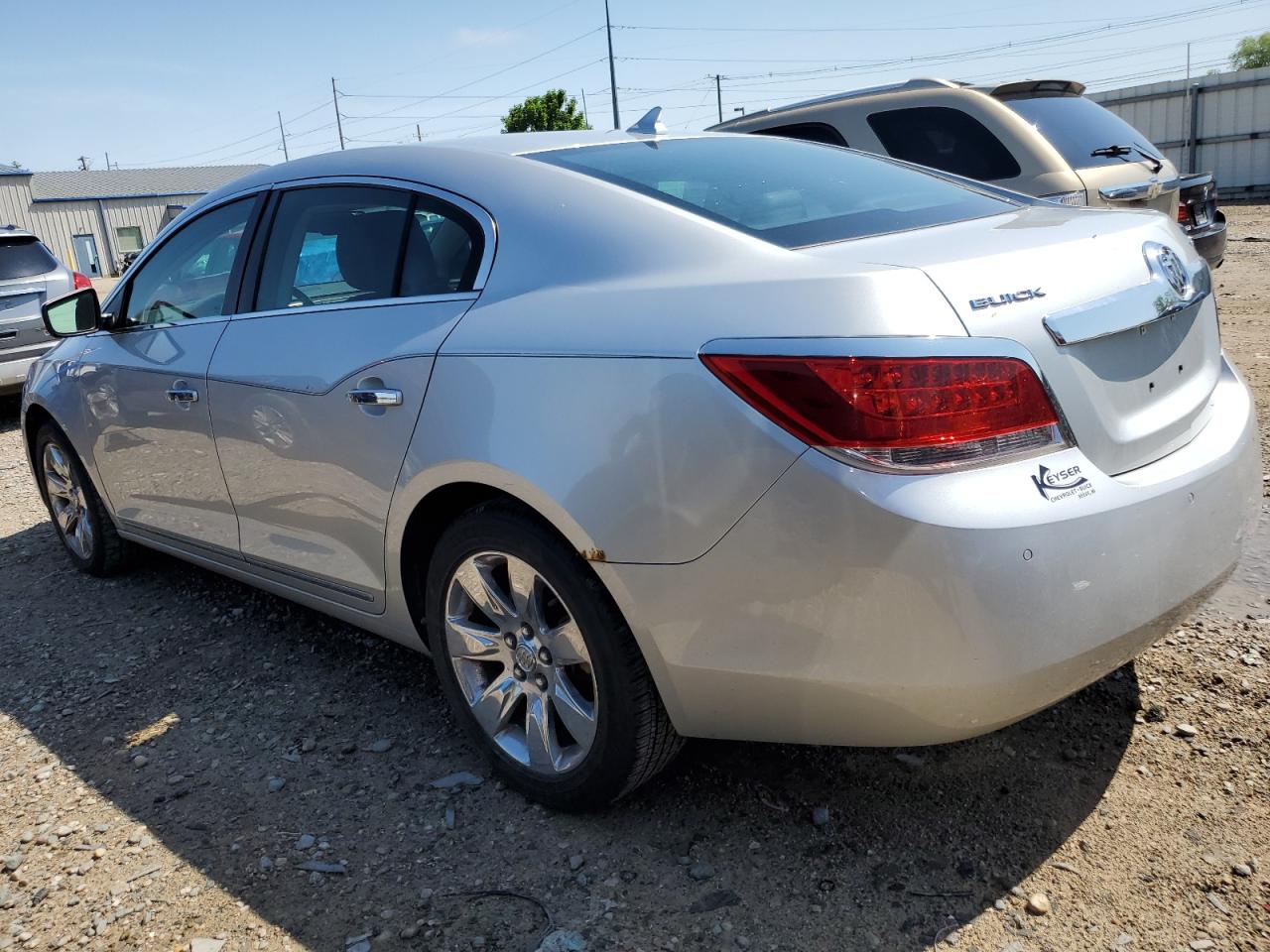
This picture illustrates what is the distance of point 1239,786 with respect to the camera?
249cm

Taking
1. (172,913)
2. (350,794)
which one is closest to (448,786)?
(350,794)

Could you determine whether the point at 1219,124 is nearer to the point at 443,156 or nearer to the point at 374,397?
the point at 443,156

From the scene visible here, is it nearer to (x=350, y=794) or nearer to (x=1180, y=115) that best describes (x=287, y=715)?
(x=350, y=794)

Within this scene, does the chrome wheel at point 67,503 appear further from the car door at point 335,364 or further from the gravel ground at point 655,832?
the car door at point 335,364

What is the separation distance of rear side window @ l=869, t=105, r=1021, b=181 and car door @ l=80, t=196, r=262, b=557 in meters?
4.06

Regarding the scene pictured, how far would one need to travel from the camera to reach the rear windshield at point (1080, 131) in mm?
6023

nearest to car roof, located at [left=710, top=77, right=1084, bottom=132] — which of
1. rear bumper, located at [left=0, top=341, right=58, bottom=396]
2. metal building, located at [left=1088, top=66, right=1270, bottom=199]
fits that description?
rear bumper, located at [left=0, top=341, right=58, bottom=396]

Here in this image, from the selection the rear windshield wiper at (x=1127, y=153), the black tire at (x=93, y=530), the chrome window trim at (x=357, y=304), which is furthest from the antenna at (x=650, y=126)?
the rear windshield wiper at (x=1127, y=153)

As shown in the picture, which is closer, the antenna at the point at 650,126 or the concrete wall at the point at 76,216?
the antenna at the point at 650,126

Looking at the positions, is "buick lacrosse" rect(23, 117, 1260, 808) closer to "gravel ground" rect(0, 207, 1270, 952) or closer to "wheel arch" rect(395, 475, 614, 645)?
"wheel arch" rect(395, 475, 614, 645)

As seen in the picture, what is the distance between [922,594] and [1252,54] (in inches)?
4213

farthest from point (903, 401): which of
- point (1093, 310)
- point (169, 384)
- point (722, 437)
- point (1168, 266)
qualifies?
point (169, 384)

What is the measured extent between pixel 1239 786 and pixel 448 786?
191 centimetres

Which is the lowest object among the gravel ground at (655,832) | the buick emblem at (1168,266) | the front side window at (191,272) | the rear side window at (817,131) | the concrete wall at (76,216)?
the gravel ground at (655,832)
